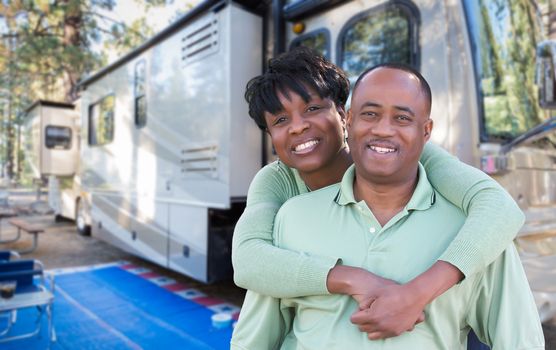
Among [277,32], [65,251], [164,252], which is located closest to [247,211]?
[277,32]

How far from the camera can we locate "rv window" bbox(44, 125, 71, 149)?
30.6 feet

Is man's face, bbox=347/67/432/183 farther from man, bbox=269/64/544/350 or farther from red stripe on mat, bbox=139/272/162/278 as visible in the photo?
red stripe on mat, bbox=139/272/162/278

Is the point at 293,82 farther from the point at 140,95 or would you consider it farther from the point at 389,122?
the point at 140,95

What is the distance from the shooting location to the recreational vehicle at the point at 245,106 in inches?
102

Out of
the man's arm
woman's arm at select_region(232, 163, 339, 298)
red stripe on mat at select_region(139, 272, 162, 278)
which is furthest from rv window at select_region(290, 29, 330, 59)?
red stripe on mat at select_region(139, 272, 162, 278)

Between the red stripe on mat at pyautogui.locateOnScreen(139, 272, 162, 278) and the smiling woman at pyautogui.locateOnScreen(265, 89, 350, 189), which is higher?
the smiling woman at pyautogui.locateOnScreen(265, 89, 350, 189)

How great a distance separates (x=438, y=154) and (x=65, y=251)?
299 inches

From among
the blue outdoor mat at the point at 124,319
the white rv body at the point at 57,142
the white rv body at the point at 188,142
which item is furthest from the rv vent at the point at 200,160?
the white rv body at the point at 57,142

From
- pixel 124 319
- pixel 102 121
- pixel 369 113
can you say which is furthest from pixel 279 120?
pixel 102 121

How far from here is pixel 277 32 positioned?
143 inches

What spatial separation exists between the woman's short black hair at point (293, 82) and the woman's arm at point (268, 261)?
289 millimetres

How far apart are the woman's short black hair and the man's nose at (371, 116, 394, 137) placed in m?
0.39

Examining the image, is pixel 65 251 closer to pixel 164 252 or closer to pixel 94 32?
pixel 164 252

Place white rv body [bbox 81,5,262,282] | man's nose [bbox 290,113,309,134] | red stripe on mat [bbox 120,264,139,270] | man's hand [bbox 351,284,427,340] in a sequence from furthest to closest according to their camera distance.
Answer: red stripe on mat [bbox 120,264,139,270]
white rv body [bbox 81,5,262,282]
man's nose [bbox 290,113,309,134]
man's hand [bbox 351,284,427,340]
